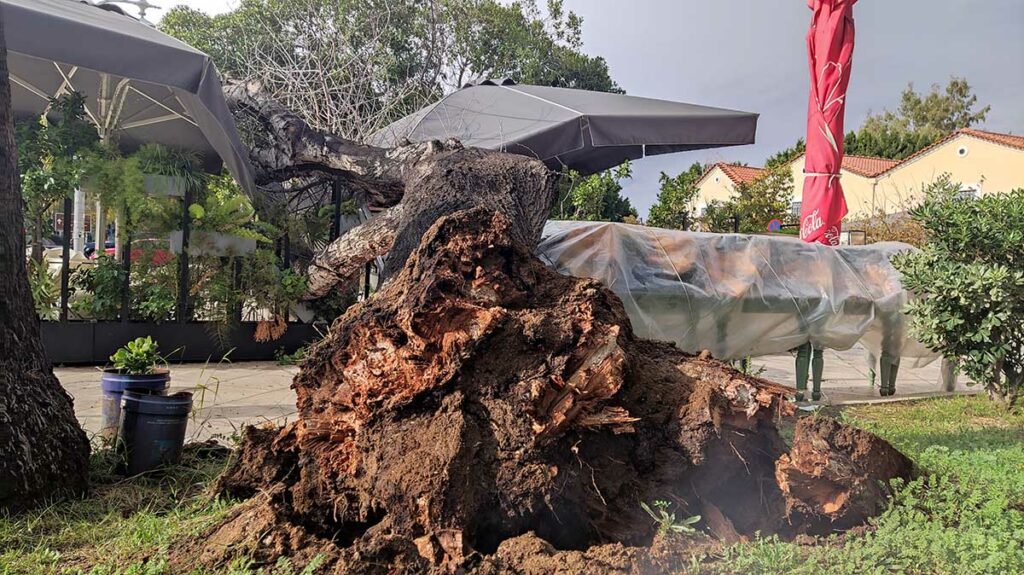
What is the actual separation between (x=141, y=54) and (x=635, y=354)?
474cm

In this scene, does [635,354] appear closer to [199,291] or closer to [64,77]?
[199,291]

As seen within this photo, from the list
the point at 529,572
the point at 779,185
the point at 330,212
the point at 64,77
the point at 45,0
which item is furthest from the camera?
the point at 779,185

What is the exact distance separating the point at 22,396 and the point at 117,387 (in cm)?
90

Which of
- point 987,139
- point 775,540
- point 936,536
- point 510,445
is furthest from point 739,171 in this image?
point 510,445

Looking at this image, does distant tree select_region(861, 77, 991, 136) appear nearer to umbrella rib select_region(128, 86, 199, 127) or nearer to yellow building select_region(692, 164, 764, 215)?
yellow building select_region(692, 164, 764, 215)

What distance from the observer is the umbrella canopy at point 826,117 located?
351 inches

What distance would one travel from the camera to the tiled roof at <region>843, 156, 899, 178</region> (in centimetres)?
2893

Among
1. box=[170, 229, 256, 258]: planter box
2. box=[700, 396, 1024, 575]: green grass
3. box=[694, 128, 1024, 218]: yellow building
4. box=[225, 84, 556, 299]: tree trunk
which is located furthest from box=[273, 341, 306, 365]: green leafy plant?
box=[694, 128, 1024, 218]: yellow building

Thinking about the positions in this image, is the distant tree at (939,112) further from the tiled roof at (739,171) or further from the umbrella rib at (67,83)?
the umbrella rib at (67,83)

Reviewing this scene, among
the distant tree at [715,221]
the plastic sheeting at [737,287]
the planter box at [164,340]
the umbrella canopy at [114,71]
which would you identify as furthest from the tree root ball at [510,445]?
the distant tree at [715,221]

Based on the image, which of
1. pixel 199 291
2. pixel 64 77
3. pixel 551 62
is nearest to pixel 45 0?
pixel 64 77

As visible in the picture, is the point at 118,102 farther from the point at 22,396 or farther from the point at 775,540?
the point at 775,540

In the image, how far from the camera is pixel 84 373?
20.3 ft

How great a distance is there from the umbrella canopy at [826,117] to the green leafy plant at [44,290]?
879cm
